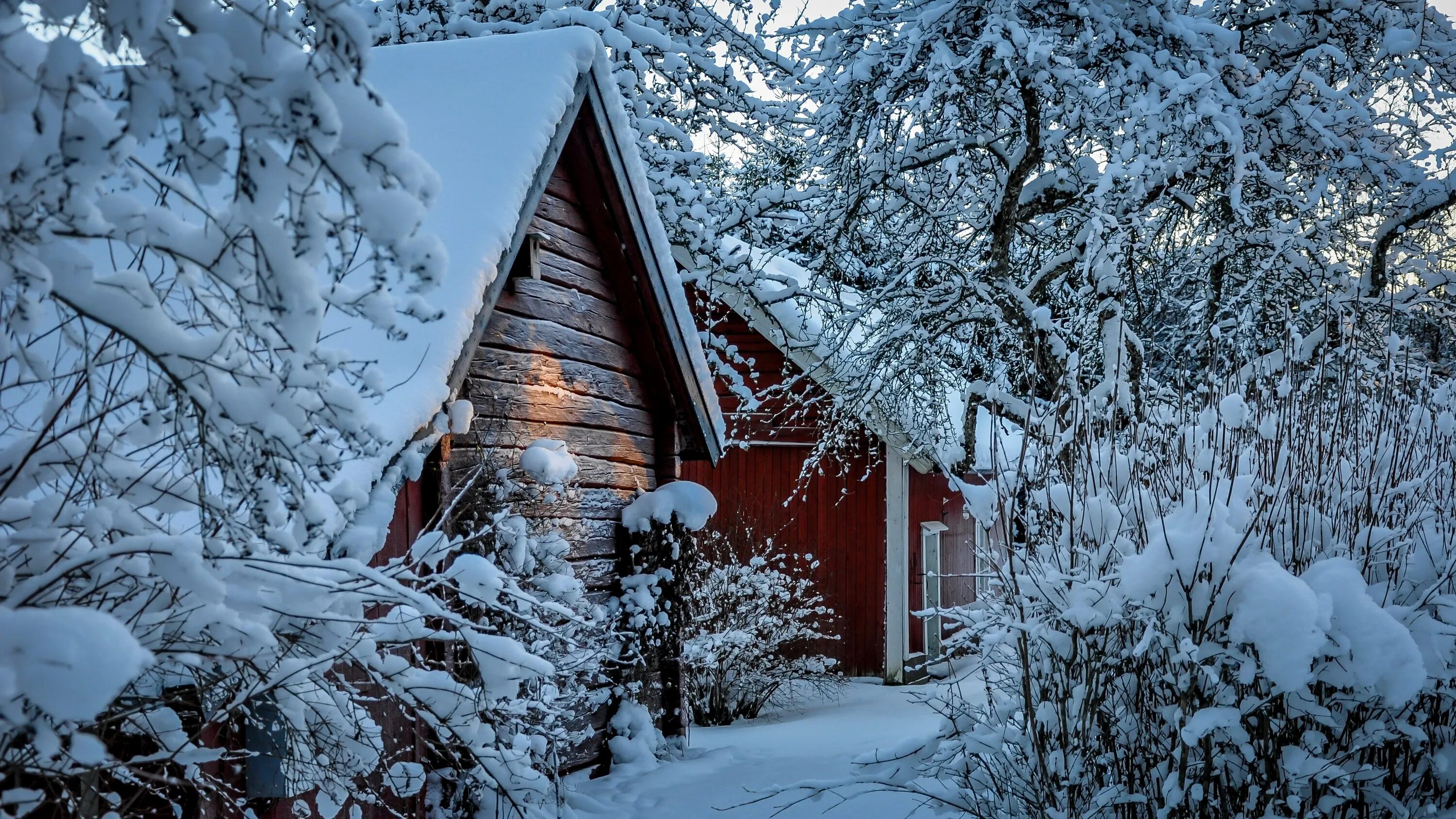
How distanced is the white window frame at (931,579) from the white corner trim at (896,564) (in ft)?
1.29

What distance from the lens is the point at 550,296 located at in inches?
278

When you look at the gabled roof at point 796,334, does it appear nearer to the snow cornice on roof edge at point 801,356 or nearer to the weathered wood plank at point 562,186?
the snow cornice on roof edge at point 801,356

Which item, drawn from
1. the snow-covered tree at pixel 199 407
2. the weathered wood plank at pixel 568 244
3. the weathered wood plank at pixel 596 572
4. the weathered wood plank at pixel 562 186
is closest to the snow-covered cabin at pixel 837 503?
the weathered wood plank at pixel 596 572

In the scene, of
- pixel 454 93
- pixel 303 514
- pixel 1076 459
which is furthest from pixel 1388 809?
pixel 454 93

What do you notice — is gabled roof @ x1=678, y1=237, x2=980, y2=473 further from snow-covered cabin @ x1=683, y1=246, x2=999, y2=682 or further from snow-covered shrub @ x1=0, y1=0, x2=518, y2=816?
snow-covered shrub @ x1=0, y1=0, x2=518, y2=816

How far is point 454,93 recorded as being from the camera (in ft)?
22.8

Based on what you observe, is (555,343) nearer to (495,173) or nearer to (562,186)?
(562,186)

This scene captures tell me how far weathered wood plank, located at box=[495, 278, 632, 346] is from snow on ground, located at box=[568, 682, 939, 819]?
2923mm

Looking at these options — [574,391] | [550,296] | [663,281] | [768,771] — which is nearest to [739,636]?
[768,771]

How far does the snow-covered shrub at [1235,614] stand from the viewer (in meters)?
3.70

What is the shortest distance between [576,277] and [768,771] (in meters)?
3.71

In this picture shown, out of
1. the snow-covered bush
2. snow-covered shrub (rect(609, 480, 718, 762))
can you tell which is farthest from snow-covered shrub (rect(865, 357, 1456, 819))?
the snow-covered bush

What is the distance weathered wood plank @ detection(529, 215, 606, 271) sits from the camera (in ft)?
22.8

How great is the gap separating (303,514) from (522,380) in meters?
4.24
